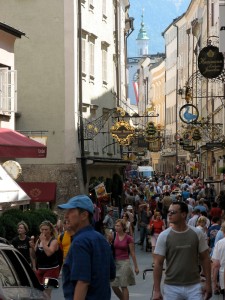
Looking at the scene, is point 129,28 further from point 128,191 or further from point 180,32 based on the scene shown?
point 180,32

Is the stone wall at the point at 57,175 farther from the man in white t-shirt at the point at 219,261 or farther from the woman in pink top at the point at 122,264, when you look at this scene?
the man in white t-shirt at the point at 219,261

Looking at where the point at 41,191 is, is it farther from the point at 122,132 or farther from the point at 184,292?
the point at 184,292

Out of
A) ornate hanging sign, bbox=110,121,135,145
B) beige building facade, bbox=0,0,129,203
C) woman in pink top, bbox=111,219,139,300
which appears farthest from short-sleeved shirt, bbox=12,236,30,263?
ornate hanging sign, bbox=110,121,135,145

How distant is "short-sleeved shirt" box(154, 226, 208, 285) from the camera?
1112 centimetres

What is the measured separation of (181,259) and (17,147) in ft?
47.3

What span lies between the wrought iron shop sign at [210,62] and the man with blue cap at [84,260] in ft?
70.2

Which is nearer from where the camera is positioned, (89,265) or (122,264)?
(89,265)

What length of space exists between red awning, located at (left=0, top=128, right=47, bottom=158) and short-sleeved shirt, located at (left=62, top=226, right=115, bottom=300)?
15.9 metres

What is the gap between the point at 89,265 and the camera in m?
8.32

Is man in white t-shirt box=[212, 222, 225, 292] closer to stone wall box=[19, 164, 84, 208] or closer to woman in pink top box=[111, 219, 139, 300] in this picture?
woman in pink top box=[111, 219, 139, 300]

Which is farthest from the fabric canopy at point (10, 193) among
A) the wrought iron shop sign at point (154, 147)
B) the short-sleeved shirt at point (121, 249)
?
the wrought iron shop sign at point (154, 147)

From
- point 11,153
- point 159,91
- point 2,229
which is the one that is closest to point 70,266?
point 2,229

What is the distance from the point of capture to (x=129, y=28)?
65688 millimetres

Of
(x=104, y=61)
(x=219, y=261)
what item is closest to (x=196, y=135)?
(x=104, y=61)
